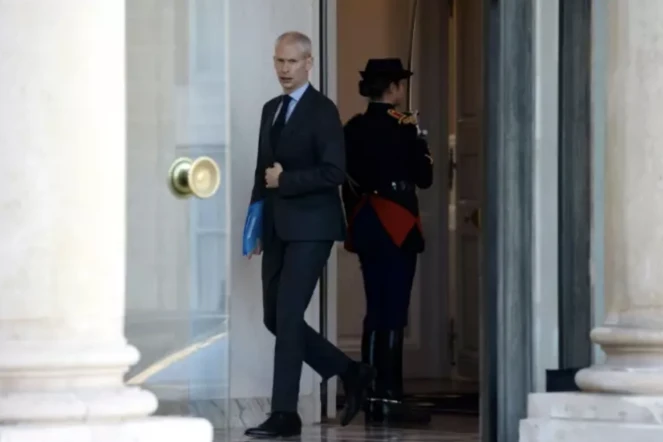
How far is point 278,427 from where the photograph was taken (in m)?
7.27

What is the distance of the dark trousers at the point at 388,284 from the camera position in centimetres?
806

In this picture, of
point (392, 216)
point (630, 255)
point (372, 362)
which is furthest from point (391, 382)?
point (630, 255)

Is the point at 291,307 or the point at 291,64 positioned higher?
the point at 291,64

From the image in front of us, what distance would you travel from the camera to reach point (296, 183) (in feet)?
23.5

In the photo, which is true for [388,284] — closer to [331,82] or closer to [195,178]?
[331,82]

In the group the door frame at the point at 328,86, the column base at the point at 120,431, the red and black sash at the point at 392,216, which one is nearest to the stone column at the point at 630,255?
the column base at the point at 120,431

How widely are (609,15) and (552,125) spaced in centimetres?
55

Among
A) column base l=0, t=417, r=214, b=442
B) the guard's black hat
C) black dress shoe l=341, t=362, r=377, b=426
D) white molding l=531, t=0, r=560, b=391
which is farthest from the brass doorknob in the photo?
the guard's black hat

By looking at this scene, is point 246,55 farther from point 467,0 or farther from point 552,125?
point 467,0

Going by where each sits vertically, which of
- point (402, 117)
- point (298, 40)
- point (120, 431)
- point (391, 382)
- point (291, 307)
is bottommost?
point (391, 382)

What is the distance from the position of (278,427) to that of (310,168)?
38.4 inches

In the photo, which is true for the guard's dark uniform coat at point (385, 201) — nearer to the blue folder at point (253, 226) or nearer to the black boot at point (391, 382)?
the black boot at point (391, 382)

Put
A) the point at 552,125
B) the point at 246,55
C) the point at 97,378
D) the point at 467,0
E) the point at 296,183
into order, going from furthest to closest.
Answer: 1. the point at 467,0
2. the point at 246,55
3. the point at 296,183
4. the point at 552,125
5. the point at 97,378

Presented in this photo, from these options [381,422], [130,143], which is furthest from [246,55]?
[130,143]
